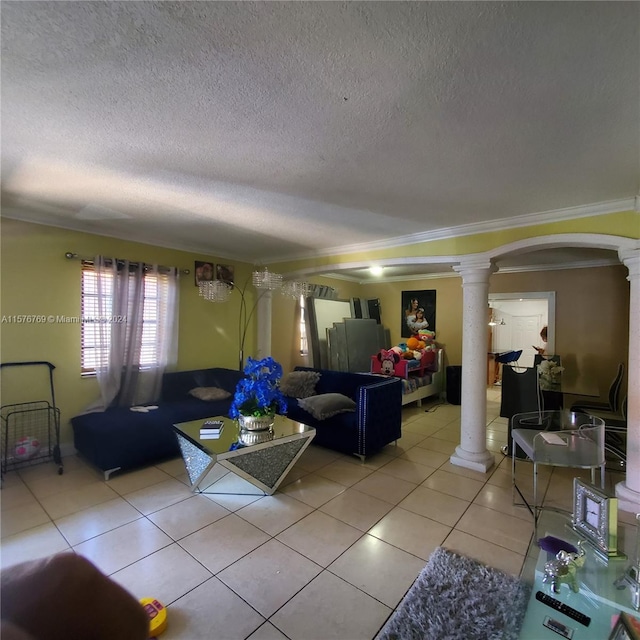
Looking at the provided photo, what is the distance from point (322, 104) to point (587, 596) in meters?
2.47

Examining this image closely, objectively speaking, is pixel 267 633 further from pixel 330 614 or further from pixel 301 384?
pixel 301 384

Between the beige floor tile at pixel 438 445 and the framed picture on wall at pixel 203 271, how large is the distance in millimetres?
3509

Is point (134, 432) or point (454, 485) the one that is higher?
point (134, 432)

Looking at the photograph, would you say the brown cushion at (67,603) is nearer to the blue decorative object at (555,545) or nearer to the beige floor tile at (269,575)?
the beige floor tile at (269,575)

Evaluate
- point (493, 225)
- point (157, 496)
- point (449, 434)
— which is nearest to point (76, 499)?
point (157, 496)

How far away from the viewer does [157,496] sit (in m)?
2.73

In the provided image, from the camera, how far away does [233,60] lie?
127cm

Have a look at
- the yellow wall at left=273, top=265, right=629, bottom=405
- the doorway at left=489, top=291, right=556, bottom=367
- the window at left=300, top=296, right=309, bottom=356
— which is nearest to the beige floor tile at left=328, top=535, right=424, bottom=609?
the yellow wall at left=273, top=265, right=629, bottom=405

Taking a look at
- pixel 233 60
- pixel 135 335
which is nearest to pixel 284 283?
pixel 135 335

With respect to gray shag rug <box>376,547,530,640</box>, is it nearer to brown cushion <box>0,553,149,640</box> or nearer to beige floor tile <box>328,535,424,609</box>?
beige floor tile <box>328,535,424,609</box>

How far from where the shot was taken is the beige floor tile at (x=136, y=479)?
2844 mm

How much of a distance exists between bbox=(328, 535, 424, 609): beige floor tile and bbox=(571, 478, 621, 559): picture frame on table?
899 millimetres

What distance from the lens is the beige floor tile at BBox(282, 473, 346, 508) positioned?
2.72m

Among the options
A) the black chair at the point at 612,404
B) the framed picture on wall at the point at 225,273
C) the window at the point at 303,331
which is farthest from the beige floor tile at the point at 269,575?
the window at the point at 303,331
